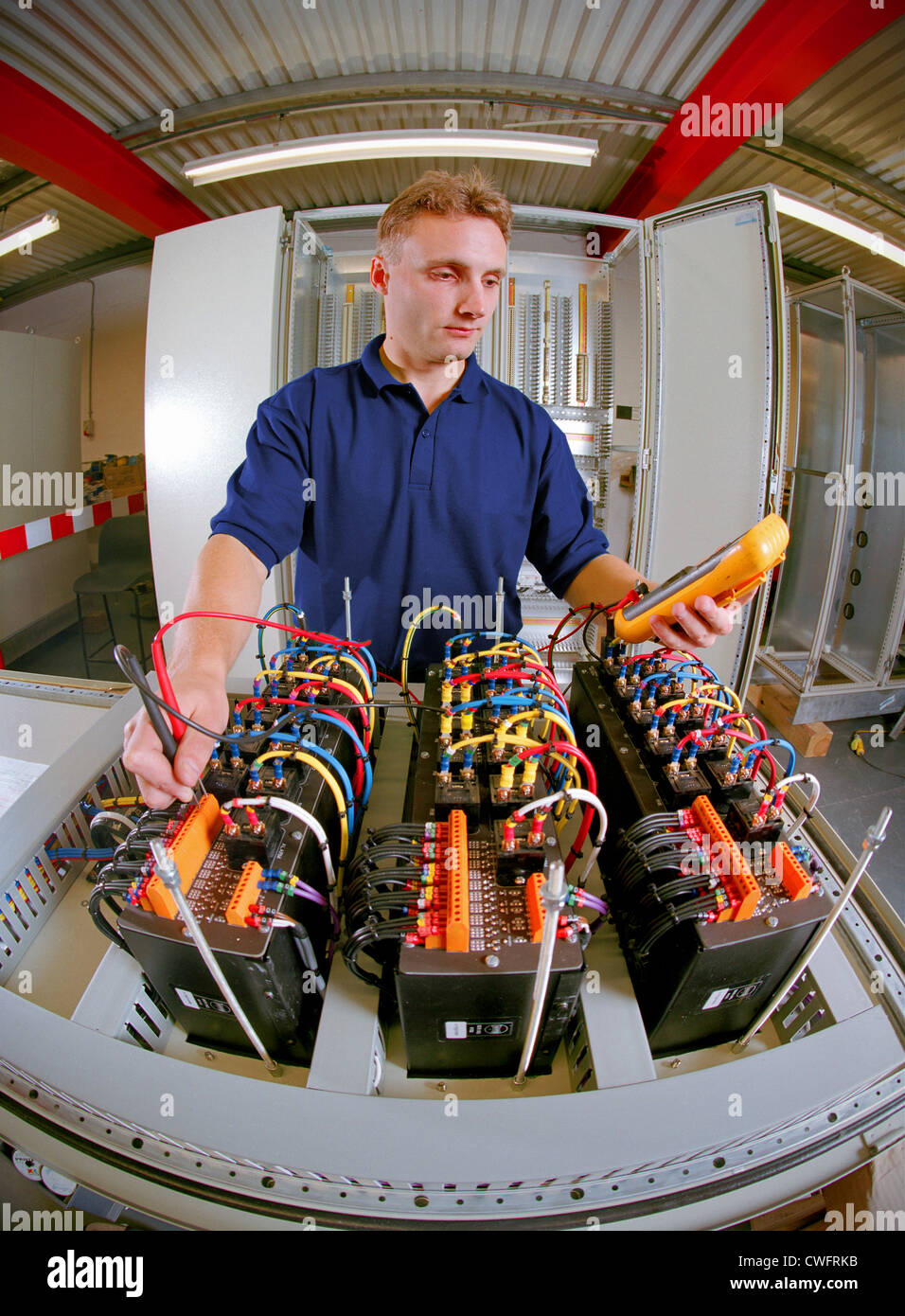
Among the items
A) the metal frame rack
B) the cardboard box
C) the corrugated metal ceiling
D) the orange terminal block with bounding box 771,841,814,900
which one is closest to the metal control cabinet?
the corrugated metal ceiling

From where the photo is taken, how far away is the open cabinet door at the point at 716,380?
2.45 m

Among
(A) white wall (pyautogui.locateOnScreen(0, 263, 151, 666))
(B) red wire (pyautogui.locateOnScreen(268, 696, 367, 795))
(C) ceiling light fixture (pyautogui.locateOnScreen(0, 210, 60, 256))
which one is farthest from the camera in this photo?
(A) white wall (pyautogui.locateOnScreen(0, 263, 151, 666))

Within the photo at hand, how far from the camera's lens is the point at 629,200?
368 centimetres

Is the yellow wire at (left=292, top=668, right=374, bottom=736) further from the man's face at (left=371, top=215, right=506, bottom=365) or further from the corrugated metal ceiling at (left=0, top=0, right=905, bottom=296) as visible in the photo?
the corrugated metal ceiling at (left=0, top=0, right=905, bottom=296)

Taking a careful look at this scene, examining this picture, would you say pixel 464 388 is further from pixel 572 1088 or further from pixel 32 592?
pixel 32 592

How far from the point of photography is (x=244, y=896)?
0.70m

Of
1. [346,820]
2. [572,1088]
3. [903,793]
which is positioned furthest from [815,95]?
[572,1088]

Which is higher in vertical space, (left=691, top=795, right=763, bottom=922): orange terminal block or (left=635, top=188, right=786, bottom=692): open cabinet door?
(left=635, top=188, right=786, bottom=692): open cabinet door

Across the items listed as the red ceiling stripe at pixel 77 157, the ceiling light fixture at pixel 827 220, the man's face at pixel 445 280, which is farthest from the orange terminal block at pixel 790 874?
the red ceiling stripe at pixel 77 157

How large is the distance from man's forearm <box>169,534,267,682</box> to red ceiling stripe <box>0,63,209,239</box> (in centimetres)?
342

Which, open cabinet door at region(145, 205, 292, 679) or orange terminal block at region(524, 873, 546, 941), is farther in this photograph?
open cabinet door at region(145, 205, 292, 679)

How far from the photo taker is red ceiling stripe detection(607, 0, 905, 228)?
2.05m

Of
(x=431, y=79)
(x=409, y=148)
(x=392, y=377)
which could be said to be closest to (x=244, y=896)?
(x=392, y=377)

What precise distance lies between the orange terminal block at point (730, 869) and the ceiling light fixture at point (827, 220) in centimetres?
294
